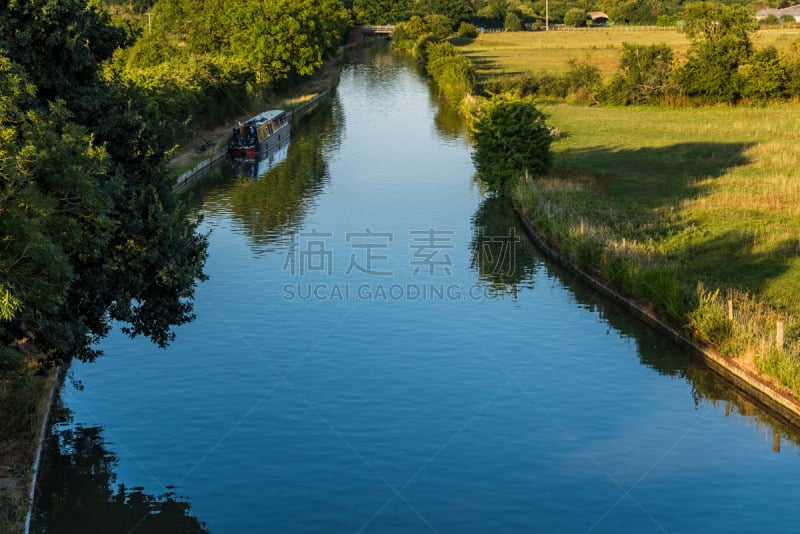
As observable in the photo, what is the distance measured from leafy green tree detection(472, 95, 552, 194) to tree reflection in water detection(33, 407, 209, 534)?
3360 cm

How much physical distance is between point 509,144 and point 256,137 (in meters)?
21.6

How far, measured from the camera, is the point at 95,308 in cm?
2491

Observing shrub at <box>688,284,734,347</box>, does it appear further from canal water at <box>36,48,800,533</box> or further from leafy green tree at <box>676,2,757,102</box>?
leafy green tree at <box>676,2,757,102</box>

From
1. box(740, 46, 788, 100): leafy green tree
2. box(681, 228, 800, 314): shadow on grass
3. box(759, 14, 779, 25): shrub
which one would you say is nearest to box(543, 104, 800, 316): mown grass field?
box(681, 228, 800, 314): shadow on grass

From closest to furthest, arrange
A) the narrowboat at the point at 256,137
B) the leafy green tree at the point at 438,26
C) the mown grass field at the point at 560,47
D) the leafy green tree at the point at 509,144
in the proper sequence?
the leafy green tree at the point at 509,144, the narrowboat at the point at 256,137, the mown grass field at the point at 560,47, the leafy green tree at the point at 438,26

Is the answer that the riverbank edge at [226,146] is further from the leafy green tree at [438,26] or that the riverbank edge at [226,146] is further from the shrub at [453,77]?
the leafy green tree at [438,26]

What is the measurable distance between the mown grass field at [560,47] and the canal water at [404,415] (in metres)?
81.0

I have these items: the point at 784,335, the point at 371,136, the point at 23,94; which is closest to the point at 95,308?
the point at 23,94

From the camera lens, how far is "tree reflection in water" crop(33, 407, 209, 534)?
908 inches

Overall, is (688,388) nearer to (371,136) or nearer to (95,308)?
(95,308)

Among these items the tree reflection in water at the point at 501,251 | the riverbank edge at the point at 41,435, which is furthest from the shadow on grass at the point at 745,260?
the riverbank edge at the point at 41,435

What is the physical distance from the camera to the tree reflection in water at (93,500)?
23.1 metres

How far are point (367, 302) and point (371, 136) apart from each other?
139 ft

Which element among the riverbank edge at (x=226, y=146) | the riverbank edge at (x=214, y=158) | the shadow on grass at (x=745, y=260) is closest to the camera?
the shadow on grass at (x=745, y=260)
